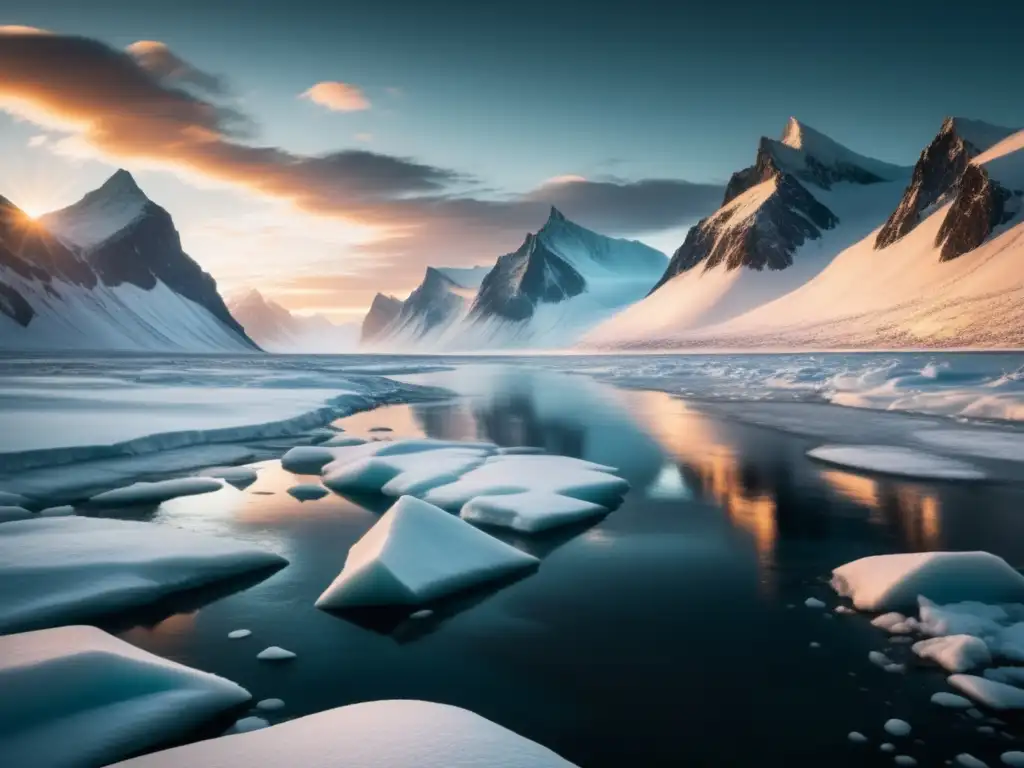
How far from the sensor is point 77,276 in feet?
592

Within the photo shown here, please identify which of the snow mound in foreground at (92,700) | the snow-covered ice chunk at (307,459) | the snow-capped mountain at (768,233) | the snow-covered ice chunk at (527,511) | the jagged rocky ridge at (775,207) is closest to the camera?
the snow mound in foreground at (92,700)

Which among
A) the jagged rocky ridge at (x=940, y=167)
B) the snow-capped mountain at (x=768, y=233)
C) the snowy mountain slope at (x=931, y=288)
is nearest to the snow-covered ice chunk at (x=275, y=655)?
the snowy mountain slope at (x=931, y=288)

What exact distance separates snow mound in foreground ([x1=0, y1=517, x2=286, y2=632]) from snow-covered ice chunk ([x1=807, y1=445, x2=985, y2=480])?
13724 mm

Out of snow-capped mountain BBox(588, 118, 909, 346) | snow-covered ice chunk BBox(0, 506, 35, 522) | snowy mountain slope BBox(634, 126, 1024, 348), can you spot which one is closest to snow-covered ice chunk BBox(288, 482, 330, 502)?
snow-covered ice chunk BBox(0, 506, 35, 522)

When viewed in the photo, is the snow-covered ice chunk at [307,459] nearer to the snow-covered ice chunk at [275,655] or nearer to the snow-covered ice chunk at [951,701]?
the snow-covered ice chunk at [275,655]

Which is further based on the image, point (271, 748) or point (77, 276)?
point (77, 276)

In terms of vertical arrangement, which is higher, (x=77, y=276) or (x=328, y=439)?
(x=77, y=276)

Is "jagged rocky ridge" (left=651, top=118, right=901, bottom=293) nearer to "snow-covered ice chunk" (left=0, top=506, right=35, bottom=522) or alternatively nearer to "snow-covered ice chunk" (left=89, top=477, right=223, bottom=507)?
"snow-covered ice chunk" (left=89, top=477, right=223, bottom=507)

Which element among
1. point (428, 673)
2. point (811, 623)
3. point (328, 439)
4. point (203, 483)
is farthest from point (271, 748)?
point (328, 439)

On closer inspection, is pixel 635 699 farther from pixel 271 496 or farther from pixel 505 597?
pixel 271 496

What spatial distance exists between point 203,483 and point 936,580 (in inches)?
511

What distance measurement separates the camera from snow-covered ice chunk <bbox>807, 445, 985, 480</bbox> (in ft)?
50.7

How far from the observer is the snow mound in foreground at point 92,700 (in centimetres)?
474

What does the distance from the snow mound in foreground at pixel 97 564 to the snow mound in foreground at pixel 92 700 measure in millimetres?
1499
